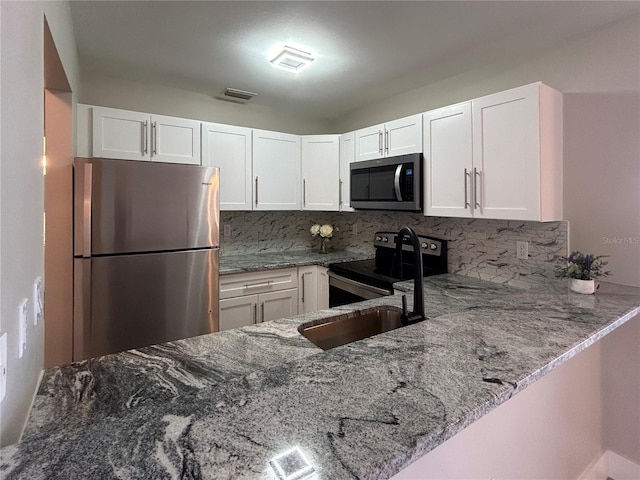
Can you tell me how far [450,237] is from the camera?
2721 millimetres

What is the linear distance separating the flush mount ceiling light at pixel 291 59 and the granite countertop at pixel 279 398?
1.74 meters

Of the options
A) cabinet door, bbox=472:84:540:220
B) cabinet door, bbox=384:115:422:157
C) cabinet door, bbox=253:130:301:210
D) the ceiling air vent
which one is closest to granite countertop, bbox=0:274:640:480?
cabinet door, bbox=472:84:540:220

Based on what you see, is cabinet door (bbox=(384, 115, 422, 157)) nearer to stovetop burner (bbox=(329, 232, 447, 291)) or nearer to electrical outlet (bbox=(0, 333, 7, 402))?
stovetop burner (bbox=(329, 232, 447, 291))

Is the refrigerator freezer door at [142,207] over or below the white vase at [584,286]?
over

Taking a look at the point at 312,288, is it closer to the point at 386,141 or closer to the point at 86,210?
the point at 386,141

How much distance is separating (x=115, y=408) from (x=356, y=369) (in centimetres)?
60

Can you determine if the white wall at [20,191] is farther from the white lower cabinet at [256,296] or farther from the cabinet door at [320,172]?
the cabinet door at [320,172]

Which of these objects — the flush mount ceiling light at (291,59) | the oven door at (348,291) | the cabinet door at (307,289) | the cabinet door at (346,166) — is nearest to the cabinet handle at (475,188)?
the oven door at (348,291)

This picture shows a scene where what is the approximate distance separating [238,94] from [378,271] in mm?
1967

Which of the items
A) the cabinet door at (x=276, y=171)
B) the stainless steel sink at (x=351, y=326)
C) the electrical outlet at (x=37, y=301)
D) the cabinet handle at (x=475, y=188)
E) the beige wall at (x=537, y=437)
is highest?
the cabinet door at (x=276, y=171)

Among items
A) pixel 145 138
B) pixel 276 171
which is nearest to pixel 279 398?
pixel 145 138

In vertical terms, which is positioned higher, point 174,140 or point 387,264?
point 174,140

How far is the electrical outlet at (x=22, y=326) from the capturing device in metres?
Result: 0.76

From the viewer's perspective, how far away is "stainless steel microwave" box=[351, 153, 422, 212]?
250 cm
